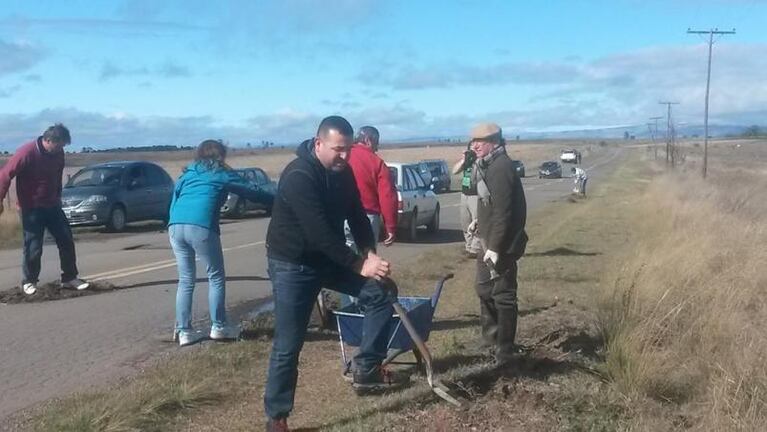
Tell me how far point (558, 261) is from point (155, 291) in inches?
226

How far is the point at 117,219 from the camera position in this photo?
2244cm

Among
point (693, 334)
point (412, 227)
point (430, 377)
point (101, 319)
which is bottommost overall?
point (412, 227)

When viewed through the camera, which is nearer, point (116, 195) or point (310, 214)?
point (310, 214)

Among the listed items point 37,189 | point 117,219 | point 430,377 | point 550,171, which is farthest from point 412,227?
point 550,171

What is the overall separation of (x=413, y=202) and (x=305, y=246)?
13985mm

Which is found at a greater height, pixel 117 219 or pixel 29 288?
pixel 29 288

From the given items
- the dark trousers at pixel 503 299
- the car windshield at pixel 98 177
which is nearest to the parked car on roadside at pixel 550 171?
the car windshield at pixel 98 177

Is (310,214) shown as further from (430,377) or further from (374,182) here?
(374,182)

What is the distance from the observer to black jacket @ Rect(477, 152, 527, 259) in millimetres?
6957

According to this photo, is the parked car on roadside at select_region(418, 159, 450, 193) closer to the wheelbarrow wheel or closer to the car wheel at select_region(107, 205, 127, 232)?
the car wheel at select_region(107, 205, 127, 232)

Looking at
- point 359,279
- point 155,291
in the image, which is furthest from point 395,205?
point 155,291

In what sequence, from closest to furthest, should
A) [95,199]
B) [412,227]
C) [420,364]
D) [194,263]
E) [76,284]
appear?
[420,364] → [194,263] → [76,284] → [412,227] → [95,199]

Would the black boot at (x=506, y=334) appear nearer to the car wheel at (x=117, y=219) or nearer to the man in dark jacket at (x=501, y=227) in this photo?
the man in dark jacket at (x=501, y=227)

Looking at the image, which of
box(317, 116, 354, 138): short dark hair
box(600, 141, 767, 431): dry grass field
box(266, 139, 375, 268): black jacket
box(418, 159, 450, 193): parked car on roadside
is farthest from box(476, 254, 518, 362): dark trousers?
box(418, 159, 450, 193): parked car on roadside
